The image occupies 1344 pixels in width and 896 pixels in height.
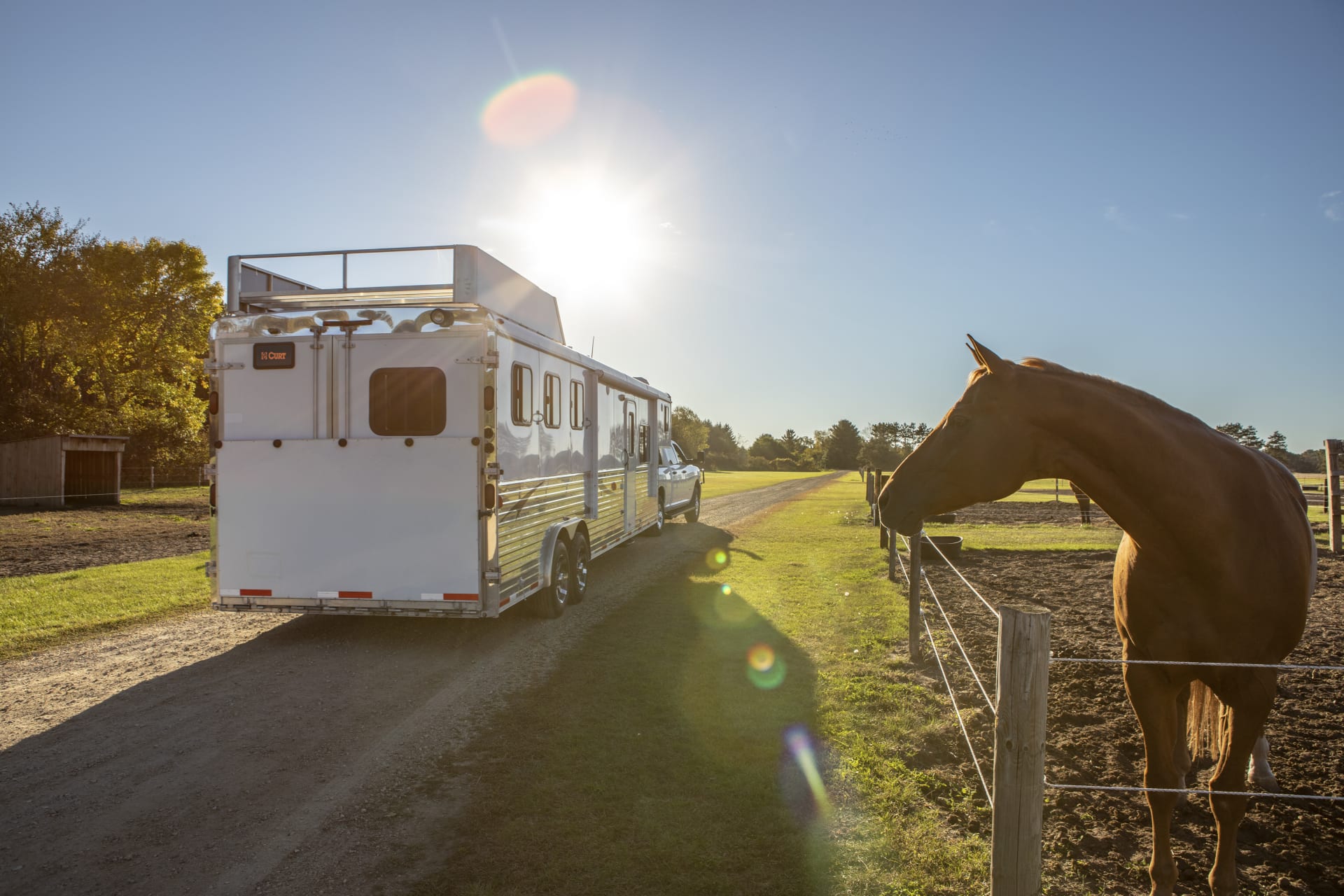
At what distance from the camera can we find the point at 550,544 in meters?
8.31

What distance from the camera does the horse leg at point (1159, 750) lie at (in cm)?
303

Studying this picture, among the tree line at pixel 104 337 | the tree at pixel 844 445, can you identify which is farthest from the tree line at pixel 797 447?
the tree line at pixel 104 337

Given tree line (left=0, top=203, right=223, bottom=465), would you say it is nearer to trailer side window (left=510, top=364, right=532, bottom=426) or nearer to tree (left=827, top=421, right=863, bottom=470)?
trailer side window (left=510, top=364, right=532, bottom=426)

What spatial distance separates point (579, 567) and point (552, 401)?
227 cm

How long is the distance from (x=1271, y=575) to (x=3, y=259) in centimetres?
3772

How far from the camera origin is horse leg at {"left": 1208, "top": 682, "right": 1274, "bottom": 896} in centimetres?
291

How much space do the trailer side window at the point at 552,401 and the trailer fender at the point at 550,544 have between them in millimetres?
1182

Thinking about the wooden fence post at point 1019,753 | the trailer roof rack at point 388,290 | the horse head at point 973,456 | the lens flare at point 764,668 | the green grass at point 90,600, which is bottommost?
the lens flare at point 764,668

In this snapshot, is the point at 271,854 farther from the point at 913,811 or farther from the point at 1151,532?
the point at 1151,532

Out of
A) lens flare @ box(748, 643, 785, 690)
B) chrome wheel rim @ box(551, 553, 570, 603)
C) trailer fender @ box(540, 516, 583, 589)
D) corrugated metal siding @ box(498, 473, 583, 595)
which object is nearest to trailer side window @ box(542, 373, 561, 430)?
corrugated metal siding @ box(498, 473, 583, 595)

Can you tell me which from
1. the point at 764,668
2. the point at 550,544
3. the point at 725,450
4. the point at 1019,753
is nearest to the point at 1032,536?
the point at 764,668

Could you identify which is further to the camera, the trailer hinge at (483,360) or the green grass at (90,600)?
the green grass at (90,600)

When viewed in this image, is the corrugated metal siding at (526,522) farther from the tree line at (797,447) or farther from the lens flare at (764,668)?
the tree line at (797,447)

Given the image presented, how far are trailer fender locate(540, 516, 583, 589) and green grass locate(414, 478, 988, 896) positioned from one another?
95 centimetres
